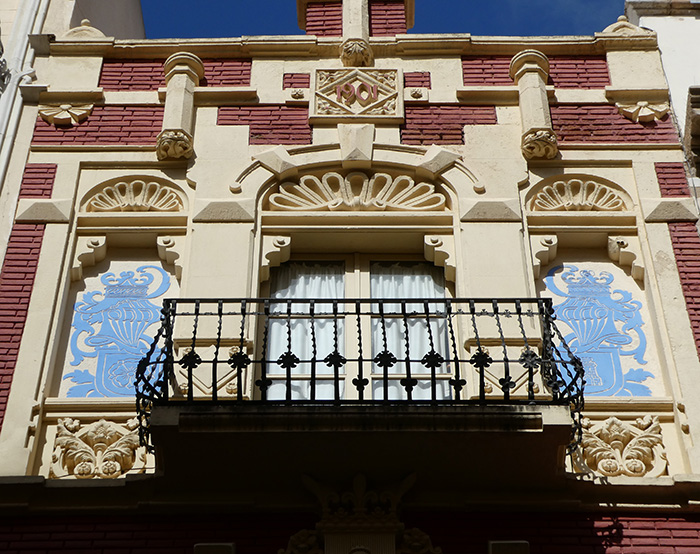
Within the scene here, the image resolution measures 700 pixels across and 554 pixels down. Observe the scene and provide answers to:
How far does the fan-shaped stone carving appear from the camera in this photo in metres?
11.5

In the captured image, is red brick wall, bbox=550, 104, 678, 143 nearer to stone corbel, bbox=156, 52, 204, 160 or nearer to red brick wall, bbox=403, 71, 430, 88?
red brick wall, bbox=403, 71, 430, 88

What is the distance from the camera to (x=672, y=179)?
1159 centimetres

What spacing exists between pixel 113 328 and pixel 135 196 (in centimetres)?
152

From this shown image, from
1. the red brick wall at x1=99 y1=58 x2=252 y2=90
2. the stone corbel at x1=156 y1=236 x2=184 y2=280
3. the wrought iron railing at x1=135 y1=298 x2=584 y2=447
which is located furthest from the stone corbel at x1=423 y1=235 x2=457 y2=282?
the red brick wall at x1=99 y1=58 x2=252 y2=90

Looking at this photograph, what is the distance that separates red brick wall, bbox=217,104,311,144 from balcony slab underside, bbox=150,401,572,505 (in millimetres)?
4003

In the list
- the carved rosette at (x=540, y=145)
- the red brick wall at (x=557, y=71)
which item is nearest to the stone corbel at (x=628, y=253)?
the carved rosette at (x=540, y=145)

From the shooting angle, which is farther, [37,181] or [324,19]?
[324,19]

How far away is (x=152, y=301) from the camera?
433 inches

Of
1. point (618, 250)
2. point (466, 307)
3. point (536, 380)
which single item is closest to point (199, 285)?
point (466, 307)

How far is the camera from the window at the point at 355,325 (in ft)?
33.1

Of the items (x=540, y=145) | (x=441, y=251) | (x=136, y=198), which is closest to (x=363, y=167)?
(x=441, y=251)

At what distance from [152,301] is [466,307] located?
9.35ft

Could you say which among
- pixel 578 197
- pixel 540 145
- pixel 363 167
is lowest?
pixel 578 197

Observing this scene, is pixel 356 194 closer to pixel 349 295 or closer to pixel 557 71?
pixel 349 295
